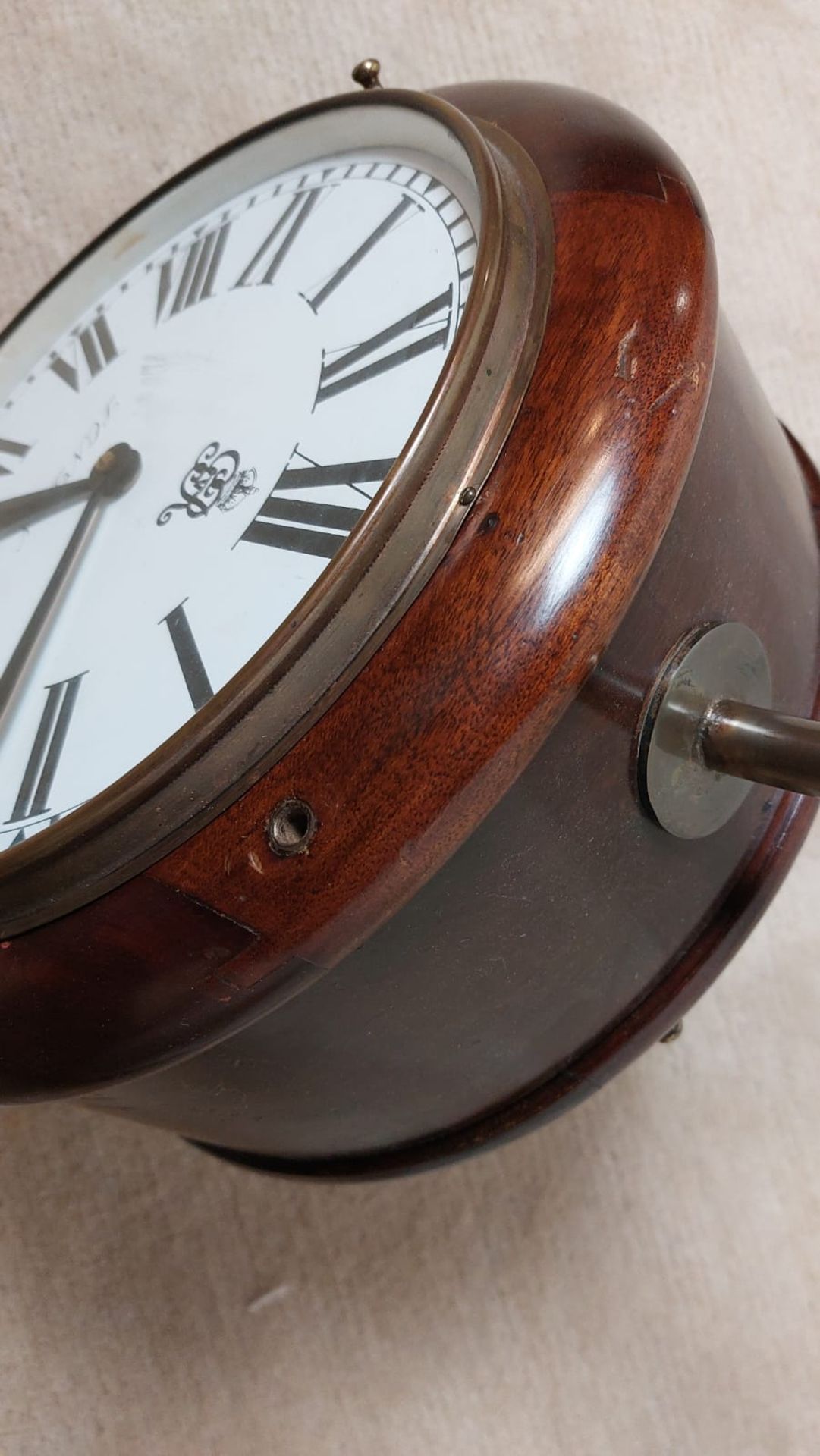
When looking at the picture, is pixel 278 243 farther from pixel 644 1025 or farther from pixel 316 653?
pixel 644 1025

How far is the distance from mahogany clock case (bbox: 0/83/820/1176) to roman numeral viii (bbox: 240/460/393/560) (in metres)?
0.07

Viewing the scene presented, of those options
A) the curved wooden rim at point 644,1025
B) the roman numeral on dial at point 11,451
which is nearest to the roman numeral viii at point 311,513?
the roman numeral on dial at point 11,451

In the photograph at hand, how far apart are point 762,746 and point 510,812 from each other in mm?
129

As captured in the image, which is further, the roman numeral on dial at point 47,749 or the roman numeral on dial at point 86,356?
the roman numeral on dial at point 86,356

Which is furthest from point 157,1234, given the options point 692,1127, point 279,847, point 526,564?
point 526,564

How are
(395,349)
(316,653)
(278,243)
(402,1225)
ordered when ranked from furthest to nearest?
(402,1225) < (278,243) < (395,349) < (316,653)

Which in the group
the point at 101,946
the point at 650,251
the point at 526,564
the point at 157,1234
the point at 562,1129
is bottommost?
the point at 157,1234

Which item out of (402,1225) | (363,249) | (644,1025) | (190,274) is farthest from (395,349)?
(402,1225)

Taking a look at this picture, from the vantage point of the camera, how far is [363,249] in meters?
0.73

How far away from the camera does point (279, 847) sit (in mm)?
575

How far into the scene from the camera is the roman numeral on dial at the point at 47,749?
67 cm

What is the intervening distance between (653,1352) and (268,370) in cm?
82

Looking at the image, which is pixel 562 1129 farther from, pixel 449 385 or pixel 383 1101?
pixel 449 385

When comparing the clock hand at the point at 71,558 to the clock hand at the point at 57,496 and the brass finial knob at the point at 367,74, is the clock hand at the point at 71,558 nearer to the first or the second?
the clock hand at the point at 57,496
